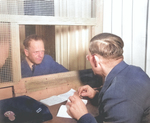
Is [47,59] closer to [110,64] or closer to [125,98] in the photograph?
[110,64]

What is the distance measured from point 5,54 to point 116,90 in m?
0.78

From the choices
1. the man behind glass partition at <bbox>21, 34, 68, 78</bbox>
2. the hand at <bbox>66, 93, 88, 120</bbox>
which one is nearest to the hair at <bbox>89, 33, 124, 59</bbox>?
the hand at <bbox>66, 93, 88, 120</bbox>

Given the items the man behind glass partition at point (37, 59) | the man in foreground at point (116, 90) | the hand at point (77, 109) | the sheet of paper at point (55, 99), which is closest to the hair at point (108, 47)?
the man in foreground at point (116, 90)

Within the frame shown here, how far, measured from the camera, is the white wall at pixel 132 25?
152 centimetres

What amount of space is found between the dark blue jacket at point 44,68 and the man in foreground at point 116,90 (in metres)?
0.52

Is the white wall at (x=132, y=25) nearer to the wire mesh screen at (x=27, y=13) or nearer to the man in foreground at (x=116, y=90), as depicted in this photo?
the wire mesh screen at (x=27, y=13)

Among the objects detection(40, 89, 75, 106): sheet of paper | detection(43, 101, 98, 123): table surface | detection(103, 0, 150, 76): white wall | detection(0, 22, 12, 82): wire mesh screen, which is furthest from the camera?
detection(103, 0, 150, 76): white wall

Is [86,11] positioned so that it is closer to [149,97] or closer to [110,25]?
[110,25]

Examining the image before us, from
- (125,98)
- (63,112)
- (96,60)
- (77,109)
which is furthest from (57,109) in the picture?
(125,98)

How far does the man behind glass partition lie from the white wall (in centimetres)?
57

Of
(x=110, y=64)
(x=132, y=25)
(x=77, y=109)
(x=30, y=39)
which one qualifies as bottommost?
(x=77, y=109)

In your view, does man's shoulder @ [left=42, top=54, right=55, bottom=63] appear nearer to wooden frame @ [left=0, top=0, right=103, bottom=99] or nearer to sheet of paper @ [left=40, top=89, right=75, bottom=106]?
wooden frame @ [left=0, top=0, right=103, bottom=99]

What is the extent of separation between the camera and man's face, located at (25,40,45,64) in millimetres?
1664

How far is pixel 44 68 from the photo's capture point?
1647 millimetres
